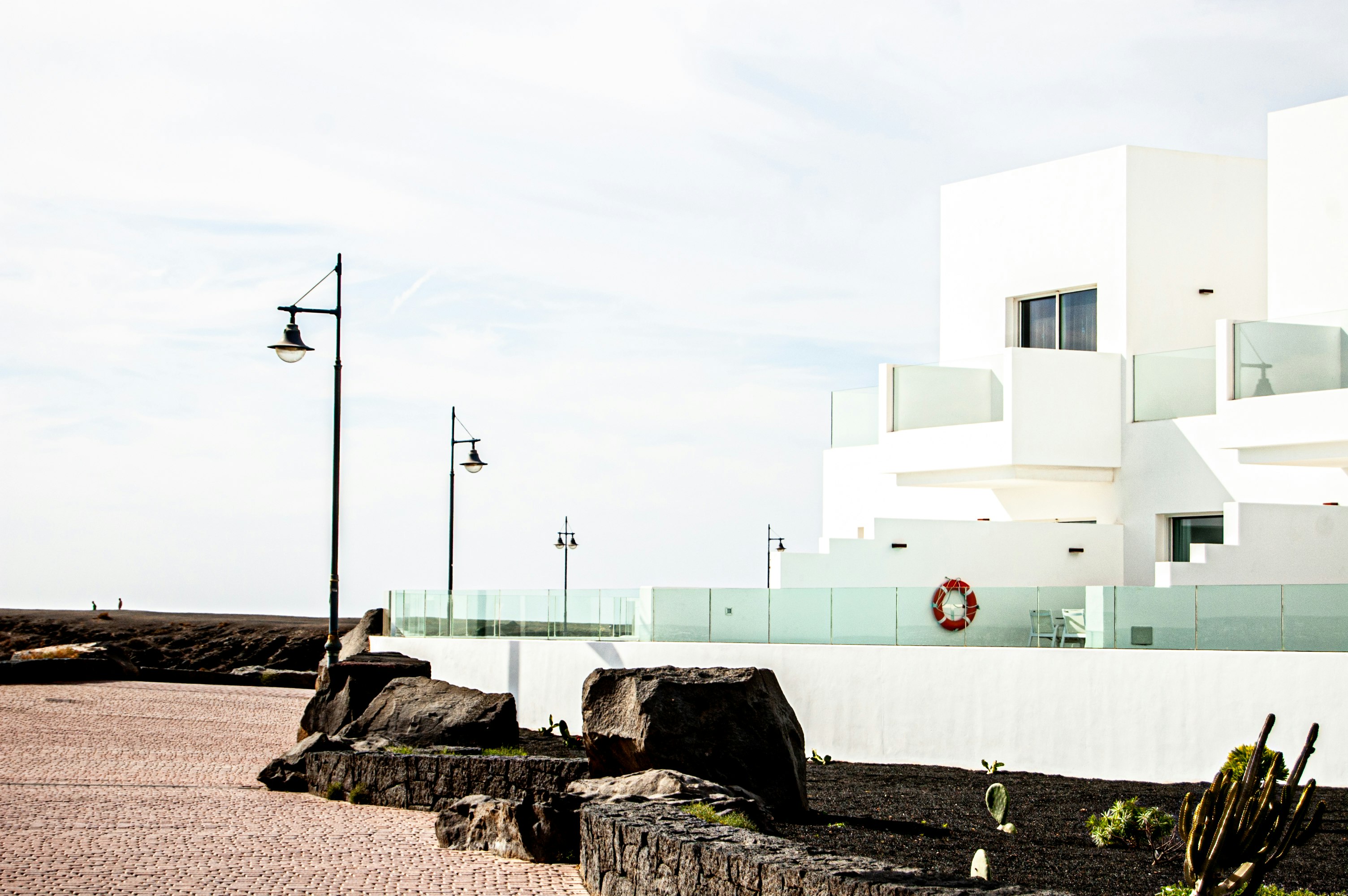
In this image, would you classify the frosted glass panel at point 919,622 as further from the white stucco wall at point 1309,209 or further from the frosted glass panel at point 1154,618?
the white stucco wall at point 1309,209

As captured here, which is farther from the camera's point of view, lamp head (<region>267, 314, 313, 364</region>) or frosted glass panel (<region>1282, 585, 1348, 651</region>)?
lamp head (<region>267, 314, 313, 364</region>)

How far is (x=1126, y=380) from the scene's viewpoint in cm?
2119

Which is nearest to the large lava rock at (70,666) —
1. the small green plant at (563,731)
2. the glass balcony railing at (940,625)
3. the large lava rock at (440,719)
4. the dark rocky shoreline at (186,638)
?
the dark rocky shoreline at (186,638)

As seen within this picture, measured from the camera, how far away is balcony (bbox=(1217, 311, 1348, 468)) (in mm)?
16797

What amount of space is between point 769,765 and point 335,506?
9524mm

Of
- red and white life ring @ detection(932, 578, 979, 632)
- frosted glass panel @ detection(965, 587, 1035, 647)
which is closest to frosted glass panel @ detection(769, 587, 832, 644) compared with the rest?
red and white life ring @ detection(932, 578, 979, 632)

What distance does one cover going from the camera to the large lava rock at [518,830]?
32.8ft

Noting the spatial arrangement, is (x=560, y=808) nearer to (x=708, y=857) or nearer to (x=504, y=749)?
(x=708, y=857)

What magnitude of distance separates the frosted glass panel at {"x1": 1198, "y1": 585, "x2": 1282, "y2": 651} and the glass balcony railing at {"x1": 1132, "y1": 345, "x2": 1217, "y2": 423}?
523 centimetres

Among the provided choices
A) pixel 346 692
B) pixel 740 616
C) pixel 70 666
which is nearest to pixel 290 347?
pixel 346 692

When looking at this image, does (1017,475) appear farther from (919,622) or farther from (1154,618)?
(1154,618)

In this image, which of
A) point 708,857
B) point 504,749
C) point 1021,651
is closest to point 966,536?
point 1021,651

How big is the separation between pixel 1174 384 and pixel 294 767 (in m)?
13.7

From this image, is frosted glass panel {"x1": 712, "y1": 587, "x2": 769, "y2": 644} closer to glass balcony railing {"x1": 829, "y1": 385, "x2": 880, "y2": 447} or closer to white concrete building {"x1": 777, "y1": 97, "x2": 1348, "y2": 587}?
white concrete building {"x1": 777, "y1": 97, "x2": 1348, "y2": 587}
